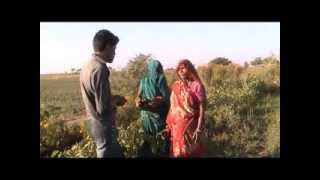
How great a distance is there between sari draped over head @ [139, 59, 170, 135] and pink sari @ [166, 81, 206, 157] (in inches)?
2.1

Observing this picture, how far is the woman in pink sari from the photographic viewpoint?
36.4ft

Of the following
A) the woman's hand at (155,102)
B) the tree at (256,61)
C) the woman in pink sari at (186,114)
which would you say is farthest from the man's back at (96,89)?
the tree at (256,61)

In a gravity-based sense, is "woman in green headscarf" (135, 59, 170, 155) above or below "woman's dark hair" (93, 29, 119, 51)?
below

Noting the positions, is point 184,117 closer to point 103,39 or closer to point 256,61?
point 256,61

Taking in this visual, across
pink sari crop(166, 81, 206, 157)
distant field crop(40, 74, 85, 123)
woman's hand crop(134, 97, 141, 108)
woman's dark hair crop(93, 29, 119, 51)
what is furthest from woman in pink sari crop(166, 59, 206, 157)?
distant field crop(40, 74, 85, 123)

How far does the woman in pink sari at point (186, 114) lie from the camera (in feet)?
36.4

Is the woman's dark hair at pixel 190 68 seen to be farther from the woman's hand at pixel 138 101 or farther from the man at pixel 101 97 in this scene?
the man at pixel 101 97

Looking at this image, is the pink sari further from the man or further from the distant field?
the distant field

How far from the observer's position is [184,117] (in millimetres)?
11141

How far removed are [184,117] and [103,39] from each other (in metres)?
0.85
